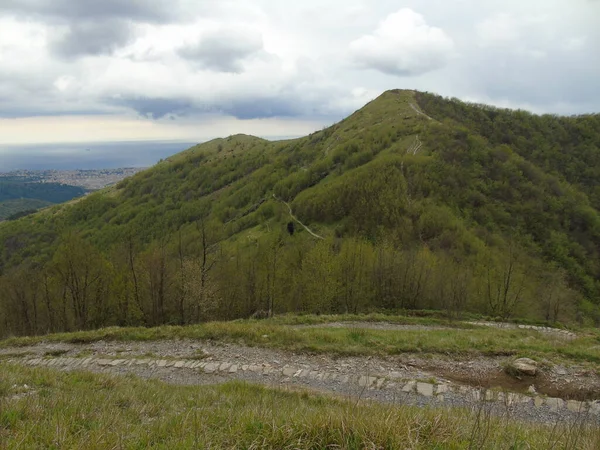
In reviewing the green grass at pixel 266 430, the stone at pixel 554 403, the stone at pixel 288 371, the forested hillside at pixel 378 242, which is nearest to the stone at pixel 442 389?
the stone at pixel 554 403

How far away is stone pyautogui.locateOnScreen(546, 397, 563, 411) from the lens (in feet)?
36.1

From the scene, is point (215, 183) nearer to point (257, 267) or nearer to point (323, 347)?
point (257, 267)

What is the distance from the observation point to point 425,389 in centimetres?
1220

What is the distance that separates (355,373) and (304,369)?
2119 millimetres

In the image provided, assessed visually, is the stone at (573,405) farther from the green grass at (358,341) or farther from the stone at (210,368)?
the stone at (210,368)

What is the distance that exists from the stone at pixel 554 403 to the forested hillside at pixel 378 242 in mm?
22921

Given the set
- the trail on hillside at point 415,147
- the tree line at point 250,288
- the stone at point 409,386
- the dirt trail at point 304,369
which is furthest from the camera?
the trail on hillside at point 415,147

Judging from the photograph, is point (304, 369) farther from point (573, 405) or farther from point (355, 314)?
point (355, 314)

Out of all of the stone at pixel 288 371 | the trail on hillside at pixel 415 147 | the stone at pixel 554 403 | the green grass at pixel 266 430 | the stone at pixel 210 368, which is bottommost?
the stone at pixel 210 368

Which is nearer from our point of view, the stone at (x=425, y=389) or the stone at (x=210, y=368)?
the stone at (x=425, y=389)

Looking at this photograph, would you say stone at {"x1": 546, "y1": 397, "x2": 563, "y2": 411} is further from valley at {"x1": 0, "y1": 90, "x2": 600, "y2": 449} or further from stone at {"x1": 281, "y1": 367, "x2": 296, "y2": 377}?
stone at {"x1": 281, "y1": 367, "x2": 296, "y2": 377}

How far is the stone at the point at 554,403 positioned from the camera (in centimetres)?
1101

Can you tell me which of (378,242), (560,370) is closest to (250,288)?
(378,242)

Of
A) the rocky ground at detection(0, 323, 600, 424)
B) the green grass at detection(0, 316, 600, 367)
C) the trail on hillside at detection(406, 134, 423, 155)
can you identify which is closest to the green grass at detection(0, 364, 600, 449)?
the rocky ground at detection(0, 323, 600, 424)
